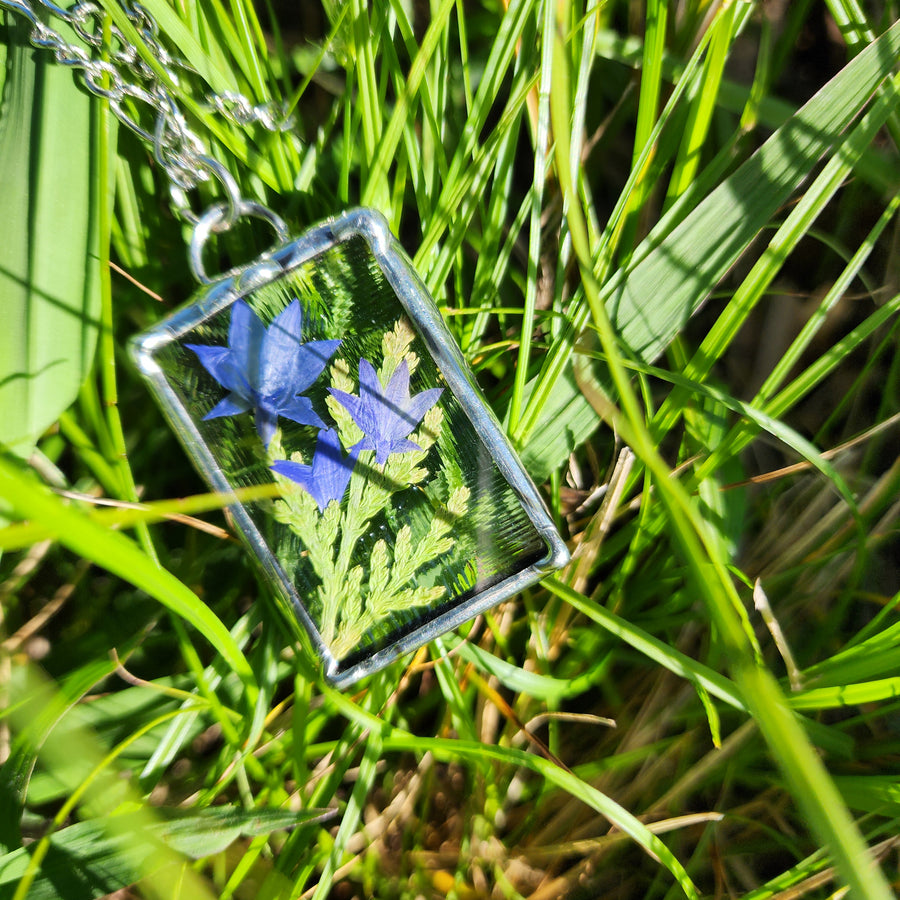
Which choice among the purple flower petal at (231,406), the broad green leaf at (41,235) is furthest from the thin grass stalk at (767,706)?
the broad green leaf at (41,235)

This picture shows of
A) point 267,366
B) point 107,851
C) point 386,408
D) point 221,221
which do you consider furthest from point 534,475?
point 107,851

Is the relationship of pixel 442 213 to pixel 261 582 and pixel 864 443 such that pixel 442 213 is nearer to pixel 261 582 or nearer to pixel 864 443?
pixel 261 582

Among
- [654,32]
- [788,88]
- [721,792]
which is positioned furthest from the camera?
[788,88]

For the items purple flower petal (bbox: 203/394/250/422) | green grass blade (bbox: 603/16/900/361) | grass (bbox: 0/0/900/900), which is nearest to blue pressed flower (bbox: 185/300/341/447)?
purple flower petal (bbox: 203/394/250/422)

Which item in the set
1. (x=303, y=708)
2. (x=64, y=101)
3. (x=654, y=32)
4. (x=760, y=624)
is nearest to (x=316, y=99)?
(x=64, y=101)

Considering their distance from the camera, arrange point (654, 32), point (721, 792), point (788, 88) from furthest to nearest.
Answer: point (788, 88) < point (721, 792) < point (654, 32)

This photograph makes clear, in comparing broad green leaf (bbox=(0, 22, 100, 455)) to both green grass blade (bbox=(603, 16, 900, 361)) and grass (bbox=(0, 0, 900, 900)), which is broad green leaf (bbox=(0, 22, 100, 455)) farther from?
green grass blade (bbox=(603, 16, 900, 361))
